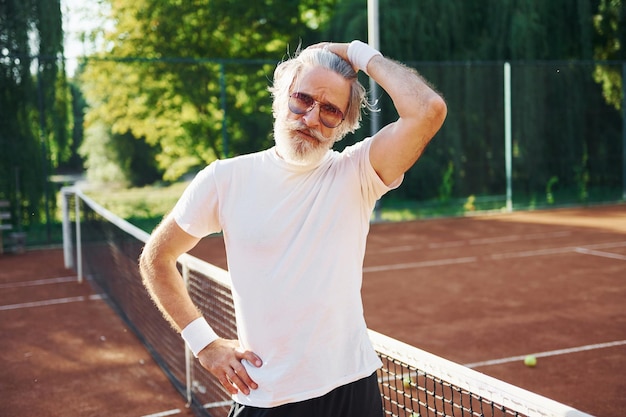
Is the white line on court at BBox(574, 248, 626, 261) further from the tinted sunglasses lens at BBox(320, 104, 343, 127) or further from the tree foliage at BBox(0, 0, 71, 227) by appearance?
the tinted sunglasses lens at BBox(320, 104, 343, 127)

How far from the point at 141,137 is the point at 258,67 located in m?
2.90

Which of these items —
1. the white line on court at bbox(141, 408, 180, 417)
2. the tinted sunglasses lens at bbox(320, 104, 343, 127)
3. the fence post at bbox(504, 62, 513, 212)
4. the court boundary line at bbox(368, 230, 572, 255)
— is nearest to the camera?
the tinted sunglasses lens at bbox(320, 104, 343, 127)

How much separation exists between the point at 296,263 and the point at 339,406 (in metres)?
0.41

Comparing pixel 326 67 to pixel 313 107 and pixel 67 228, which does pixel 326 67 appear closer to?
pixel 313 107

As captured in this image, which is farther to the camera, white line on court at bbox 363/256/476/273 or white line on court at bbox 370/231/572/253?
white line on court at bbox 370/231/572/253

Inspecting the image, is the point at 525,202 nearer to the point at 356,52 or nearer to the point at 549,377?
the point at 549,377

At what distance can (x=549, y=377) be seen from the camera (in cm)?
513

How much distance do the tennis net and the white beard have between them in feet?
2.76

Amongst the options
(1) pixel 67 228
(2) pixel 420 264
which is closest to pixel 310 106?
(2) pixel 420 264

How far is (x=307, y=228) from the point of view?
200 cm

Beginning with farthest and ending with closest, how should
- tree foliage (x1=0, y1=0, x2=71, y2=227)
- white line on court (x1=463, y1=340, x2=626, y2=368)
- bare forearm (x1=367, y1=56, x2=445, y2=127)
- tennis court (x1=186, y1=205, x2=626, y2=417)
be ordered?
tree foliage (x1=0, y1=0, x2=71, y2=227)
white line on court (x1=463, y1=340, x2=626, y2=368)
tennis court (x1=186, y1=205, x2=626, y2=417)
bare forearm (x1=367, y1=56, x2=445, y2=127)

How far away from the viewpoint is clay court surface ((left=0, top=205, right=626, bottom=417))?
5.06m

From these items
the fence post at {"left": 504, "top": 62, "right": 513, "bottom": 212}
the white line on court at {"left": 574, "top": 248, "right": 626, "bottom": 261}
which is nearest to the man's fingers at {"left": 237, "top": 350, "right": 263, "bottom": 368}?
the white line on court at {"left": 574, "top": 248, "right": 626, "bottom": 261}

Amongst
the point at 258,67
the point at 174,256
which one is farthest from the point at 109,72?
the point at 174,256
